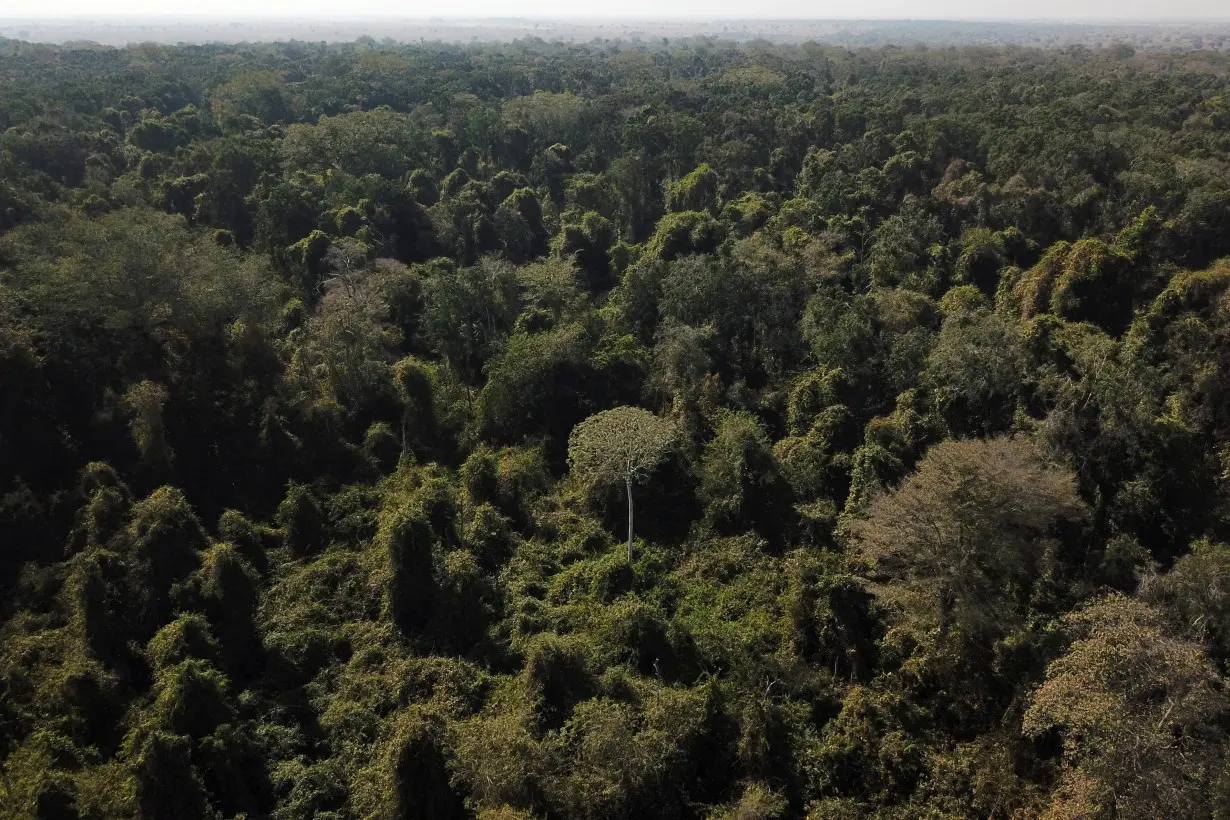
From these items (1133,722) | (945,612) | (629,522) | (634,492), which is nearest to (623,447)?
(629,522)

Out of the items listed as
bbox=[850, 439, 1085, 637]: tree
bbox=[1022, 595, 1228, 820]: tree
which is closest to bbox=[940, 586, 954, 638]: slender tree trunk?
bbox=[850, 439, 1085, 637]: tree

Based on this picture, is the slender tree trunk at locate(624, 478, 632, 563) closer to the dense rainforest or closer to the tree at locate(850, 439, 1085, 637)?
the dense rainforest

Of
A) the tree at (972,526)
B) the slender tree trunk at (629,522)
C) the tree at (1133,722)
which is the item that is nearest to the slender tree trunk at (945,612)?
the tree at (972,526)

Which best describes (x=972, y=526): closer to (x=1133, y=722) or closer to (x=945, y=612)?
(x=945, y=612)

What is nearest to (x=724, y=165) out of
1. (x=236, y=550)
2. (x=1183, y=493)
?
(x=1183, y=493)

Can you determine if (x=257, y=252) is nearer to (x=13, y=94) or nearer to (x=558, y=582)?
(x=558, y=582)

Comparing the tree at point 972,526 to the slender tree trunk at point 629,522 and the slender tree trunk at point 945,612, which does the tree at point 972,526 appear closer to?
the slender tree trunk at point 945,612

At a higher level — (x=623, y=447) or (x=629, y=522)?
(x=623, y=447)
